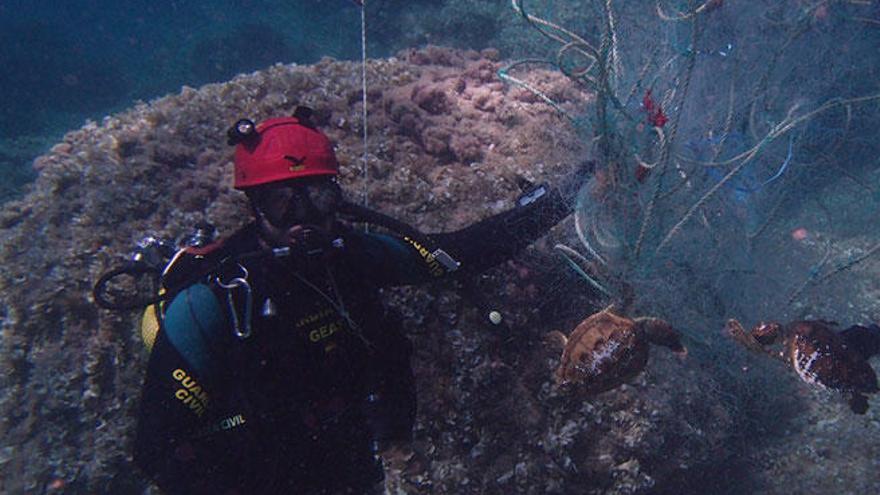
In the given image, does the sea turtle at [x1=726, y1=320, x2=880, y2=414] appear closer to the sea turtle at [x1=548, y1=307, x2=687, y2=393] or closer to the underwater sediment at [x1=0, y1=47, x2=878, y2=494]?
the sea turtle at [x1=548, y1=307, x2=687, y2=393]

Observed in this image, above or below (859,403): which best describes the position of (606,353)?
above

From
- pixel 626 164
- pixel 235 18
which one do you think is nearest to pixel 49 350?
pixel 626 164

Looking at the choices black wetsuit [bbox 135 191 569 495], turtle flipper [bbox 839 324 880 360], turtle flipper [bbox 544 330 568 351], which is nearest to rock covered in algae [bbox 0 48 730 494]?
turtle flipper [bbox 544 330 568 351]

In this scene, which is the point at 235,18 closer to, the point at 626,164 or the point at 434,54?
the point at 434,54

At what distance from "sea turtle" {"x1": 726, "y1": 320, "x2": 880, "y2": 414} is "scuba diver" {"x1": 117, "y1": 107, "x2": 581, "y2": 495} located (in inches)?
113

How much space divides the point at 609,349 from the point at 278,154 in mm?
2532

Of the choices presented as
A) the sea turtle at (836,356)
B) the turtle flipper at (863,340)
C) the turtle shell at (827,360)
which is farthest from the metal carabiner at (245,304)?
the turtle flipper at (863,340)

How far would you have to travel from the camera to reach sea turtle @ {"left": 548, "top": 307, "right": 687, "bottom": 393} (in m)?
3.34

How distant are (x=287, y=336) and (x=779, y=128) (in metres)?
4.04

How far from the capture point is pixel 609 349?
335cm

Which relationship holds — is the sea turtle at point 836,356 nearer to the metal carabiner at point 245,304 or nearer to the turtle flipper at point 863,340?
the turtle flipper at point 863,340

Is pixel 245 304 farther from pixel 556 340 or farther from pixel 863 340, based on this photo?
pixel 863 340

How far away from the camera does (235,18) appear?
32.6 meters

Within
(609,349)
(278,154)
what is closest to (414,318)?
(609,349)
